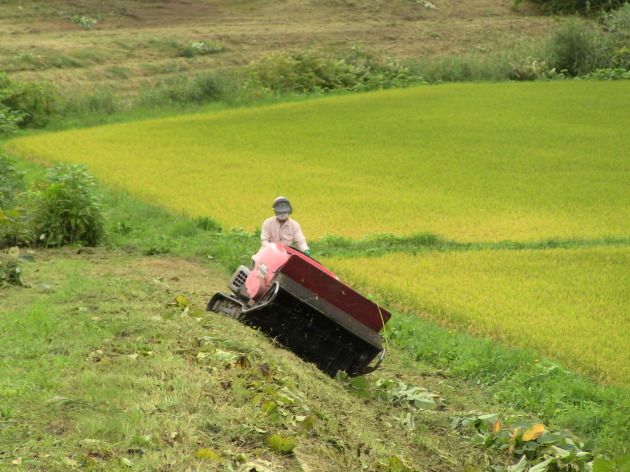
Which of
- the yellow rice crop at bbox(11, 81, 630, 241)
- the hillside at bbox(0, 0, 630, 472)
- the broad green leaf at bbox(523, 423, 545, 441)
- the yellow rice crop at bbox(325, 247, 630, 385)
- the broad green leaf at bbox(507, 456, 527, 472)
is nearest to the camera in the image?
the hillside at bbox(0, 0, 630, 472)

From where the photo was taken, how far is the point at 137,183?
63.5ft

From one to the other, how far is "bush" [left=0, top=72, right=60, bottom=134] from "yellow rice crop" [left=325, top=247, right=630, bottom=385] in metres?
19.5

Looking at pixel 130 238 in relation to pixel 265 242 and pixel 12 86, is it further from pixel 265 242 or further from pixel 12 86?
pixel 12 86

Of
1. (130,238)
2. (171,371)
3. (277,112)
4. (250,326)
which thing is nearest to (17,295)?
(250,326)

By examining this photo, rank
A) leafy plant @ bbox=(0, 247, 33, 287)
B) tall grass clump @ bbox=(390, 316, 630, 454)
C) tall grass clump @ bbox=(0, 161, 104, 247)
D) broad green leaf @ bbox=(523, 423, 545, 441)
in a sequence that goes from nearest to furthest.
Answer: broad green leaf @ bbox=(523, 423, 545, 441) < tall grass clump @ bbox=(390, 316, 630, 454) < leafy plant @ bbox=(0, 247, 33, 287) < tall grass clump @ bbox=(0, 161, 104, 247)

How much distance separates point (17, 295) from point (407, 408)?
437 centimetres

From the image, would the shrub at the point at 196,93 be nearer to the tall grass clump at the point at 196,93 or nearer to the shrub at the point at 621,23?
the tall grass clump at the point at 196,93

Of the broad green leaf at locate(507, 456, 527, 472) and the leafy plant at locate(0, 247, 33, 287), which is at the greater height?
the leafy plant at locate(0, 247, 33, 287)

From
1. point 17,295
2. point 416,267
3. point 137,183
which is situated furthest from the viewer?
point 137,183

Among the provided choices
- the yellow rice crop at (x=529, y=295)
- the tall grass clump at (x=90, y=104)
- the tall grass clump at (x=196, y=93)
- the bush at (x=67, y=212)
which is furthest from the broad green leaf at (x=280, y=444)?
the tall grass clump at (x=196, y=93)

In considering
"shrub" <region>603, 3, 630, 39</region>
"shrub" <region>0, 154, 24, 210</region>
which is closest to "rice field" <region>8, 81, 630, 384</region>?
"shrub" <region>0, 154, 24, 210</region>

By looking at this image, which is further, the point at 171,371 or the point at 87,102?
the point at 87,102

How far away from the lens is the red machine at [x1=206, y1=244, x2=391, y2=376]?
741 centimetres

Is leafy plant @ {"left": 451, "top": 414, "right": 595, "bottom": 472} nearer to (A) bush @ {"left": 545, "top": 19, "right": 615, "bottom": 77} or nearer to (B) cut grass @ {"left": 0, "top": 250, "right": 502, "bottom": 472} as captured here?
(B) cut grass @ {"left": 0, "top": 250, "right": 502, "bottom": 472}
